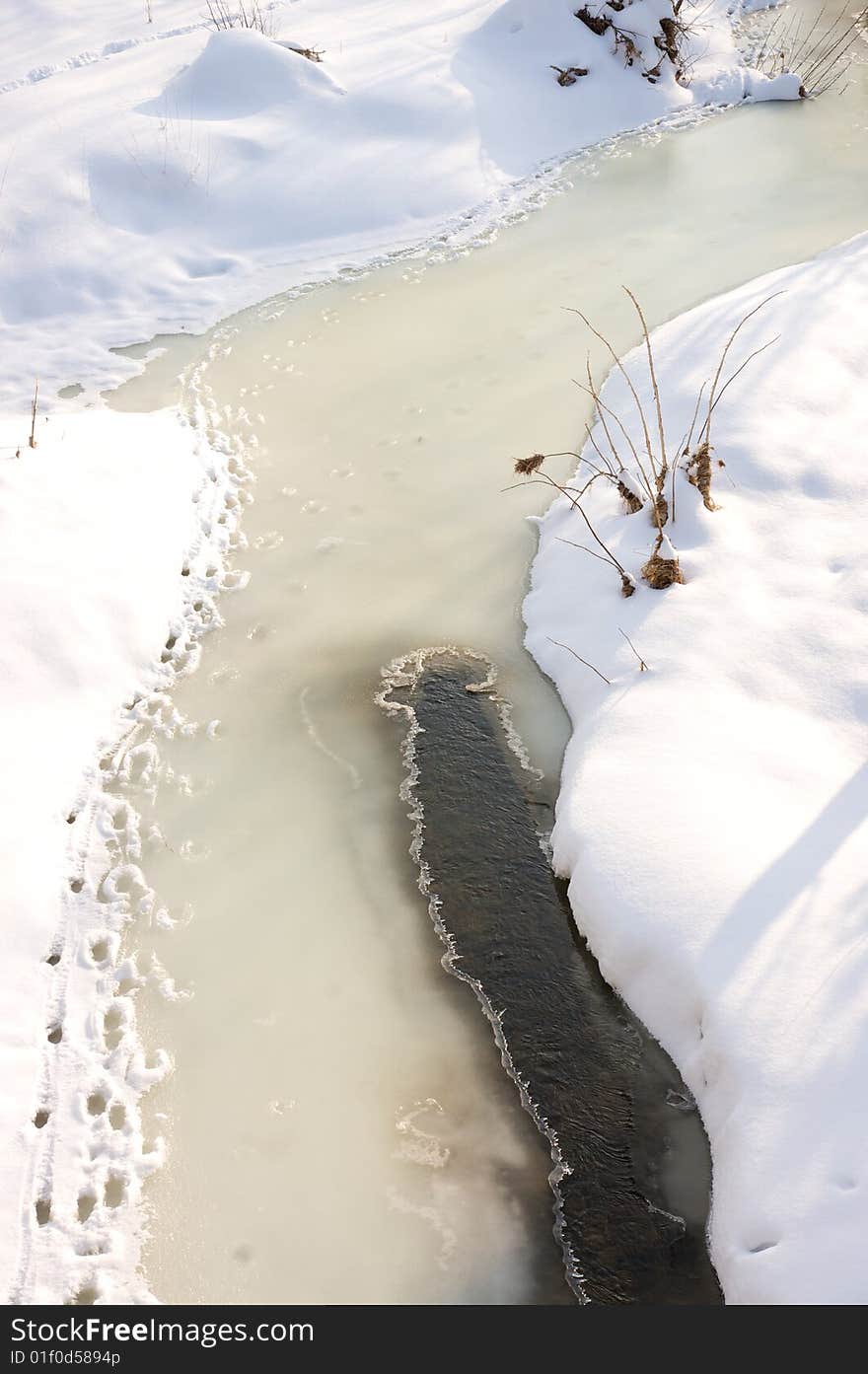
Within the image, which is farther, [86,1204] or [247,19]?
[247,19]

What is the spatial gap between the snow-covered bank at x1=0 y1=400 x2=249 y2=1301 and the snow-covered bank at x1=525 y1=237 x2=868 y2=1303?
4.25ft

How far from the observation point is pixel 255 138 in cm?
699

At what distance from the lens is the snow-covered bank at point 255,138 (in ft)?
20.4

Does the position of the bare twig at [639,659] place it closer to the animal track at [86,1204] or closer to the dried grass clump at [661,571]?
the dried grass clump at [661,571]

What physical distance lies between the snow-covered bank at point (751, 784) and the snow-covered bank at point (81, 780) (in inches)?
51.0

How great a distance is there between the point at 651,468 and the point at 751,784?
5.78ft

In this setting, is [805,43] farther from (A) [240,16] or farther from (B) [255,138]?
(B) [255,138]

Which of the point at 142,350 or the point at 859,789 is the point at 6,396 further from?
the point at 859,789

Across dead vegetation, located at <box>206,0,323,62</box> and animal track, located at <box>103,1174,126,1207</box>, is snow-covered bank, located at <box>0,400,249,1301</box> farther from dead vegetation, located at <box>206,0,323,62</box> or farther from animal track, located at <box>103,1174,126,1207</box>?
dead vegetation, located at <box>206,0,323,62</box>

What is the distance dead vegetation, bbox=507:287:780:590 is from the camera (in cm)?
393

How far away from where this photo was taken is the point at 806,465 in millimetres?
4246

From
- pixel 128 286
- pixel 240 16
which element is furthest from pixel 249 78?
pixel 128 286

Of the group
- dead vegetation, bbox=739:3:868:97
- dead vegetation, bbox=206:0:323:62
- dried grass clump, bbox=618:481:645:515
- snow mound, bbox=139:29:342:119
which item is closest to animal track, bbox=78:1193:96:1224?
dried grass clump, bbox=618:481:645:515

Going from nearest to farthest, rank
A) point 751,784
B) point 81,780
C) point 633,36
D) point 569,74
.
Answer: point 751,784 → point 81,780 → point 569,74 → point 633,36
